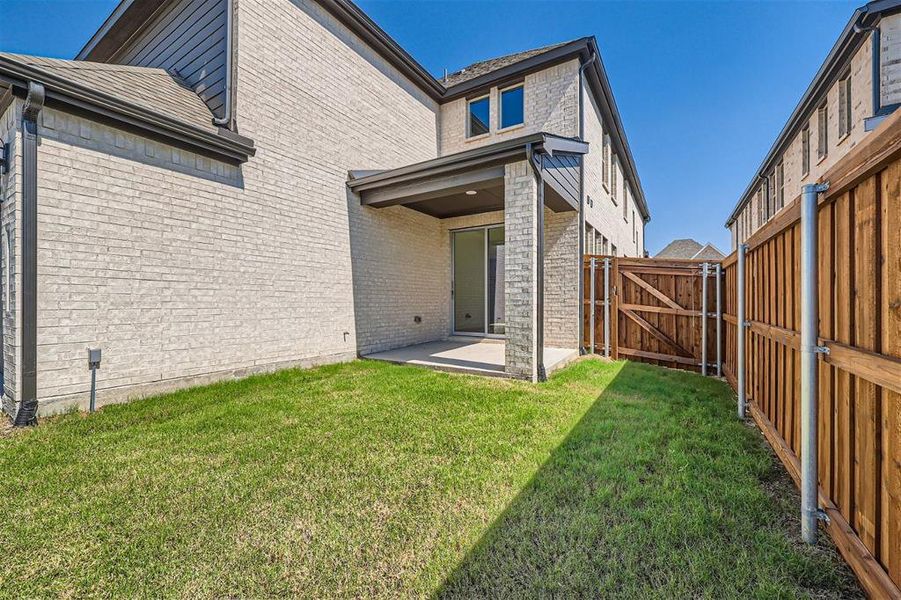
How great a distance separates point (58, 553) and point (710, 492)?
372 centimetres

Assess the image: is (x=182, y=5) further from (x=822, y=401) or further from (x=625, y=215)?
(x=625, y=215)

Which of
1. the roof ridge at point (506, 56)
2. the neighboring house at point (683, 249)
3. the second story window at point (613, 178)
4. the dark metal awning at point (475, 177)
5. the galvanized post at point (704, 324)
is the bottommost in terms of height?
the galvanized post at point (704, 324)

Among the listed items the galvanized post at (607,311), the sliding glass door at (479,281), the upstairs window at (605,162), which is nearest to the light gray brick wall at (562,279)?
the galvanized post at (607,311)

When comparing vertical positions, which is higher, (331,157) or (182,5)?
(182,5)

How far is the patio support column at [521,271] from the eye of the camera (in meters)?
5.35

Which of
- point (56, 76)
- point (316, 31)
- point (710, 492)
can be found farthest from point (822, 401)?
point (316, 31)

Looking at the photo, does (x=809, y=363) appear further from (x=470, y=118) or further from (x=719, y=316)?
(x=470, y=118)

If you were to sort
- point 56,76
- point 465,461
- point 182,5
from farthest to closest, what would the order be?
point 182,5
point 56,76
point 465,461

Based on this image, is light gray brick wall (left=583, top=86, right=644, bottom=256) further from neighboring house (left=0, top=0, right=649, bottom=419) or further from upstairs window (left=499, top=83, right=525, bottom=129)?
upstairs window (left=499, top=83, right=525, bottom=129)

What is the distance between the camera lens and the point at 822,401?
1992 mm

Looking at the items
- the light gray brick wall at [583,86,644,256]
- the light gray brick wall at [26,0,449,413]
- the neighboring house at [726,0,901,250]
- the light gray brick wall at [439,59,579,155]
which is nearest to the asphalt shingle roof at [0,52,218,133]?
the light gray brick wall at [26,0,449,413]

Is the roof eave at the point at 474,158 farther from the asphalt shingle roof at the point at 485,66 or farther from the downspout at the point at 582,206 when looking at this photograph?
the asphalt shingle roof at the point at 485,66

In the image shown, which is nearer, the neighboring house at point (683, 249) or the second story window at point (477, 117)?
the second story window at point (477, 117)

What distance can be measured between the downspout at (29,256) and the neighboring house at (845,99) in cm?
770
